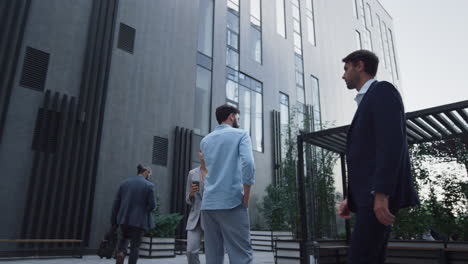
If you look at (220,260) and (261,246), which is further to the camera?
(261,246)

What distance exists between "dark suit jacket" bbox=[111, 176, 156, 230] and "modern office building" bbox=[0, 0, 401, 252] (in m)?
3.90

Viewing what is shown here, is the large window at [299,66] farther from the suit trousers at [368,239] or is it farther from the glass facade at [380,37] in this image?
the suit trousers at [368,239]

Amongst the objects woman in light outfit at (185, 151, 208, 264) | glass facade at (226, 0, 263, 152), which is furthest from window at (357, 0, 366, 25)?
woman in light outfit at (185, 151, 208, 264)

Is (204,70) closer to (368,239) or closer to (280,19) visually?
(280,19)

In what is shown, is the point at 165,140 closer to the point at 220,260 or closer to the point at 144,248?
the point at 144,248

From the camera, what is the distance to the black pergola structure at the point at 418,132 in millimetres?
4863

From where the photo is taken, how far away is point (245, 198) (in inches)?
94.7

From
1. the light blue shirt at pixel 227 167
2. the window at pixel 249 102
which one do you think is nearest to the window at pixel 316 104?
the window at pixel 249 102

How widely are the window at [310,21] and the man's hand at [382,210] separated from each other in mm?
20396

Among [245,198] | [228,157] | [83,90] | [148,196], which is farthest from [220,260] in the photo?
[83,90]

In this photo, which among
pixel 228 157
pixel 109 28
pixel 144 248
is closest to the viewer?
pixel 228 157

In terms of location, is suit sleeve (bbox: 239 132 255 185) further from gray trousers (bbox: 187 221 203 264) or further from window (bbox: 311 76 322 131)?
window (bbox: 311 76 322 131)

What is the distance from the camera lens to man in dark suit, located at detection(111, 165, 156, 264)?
465 centimetres

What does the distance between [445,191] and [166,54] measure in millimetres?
9303
